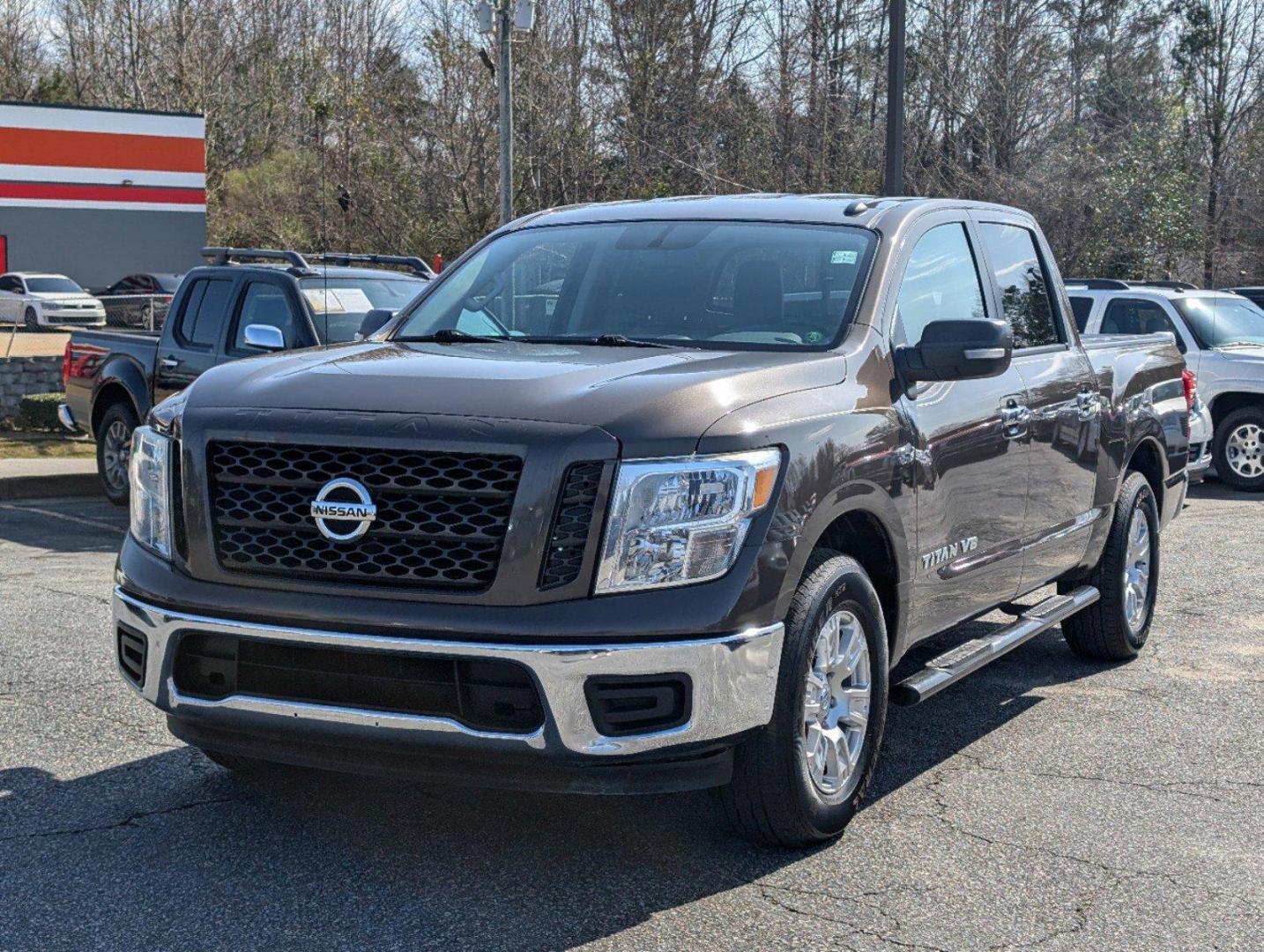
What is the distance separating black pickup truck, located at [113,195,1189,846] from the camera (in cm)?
395

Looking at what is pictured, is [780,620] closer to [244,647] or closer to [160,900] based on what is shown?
[244,647]

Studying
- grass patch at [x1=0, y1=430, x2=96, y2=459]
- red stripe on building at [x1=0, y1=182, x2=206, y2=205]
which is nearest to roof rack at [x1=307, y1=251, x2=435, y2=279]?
grass patch at [x1=0, y1=430, x2=96, y2=459]

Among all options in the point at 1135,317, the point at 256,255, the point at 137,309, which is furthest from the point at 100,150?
the point at 1135,317

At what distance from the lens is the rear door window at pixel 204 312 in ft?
38.2

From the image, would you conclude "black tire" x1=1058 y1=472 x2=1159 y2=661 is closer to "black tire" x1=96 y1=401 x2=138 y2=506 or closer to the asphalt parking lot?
the asphalt parking lot

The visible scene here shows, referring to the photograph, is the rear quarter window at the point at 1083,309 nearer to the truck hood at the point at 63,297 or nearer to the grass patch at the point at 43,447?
the grass patch at the point at 43,447

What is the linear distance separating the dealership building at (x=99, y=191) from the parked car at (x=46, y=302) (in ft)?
11.5

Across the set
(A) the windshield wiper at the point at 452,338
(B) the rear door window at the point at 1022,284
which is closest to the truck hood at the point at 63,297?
(B) the rear door window at the point at 1022,284

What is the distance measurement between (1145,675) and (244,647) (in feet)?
14.1

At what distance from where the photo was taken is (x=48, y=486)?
13.9 m

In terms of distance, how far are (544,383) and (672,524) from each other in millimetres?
583

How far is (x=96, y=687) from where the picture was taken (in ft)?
20.9

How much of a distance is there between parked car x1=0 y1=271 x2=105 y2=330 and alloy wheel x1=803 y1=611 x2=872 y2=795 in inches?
1453

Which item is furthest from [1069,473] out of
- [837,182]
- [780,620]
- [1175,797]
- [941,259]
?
[837,182]
